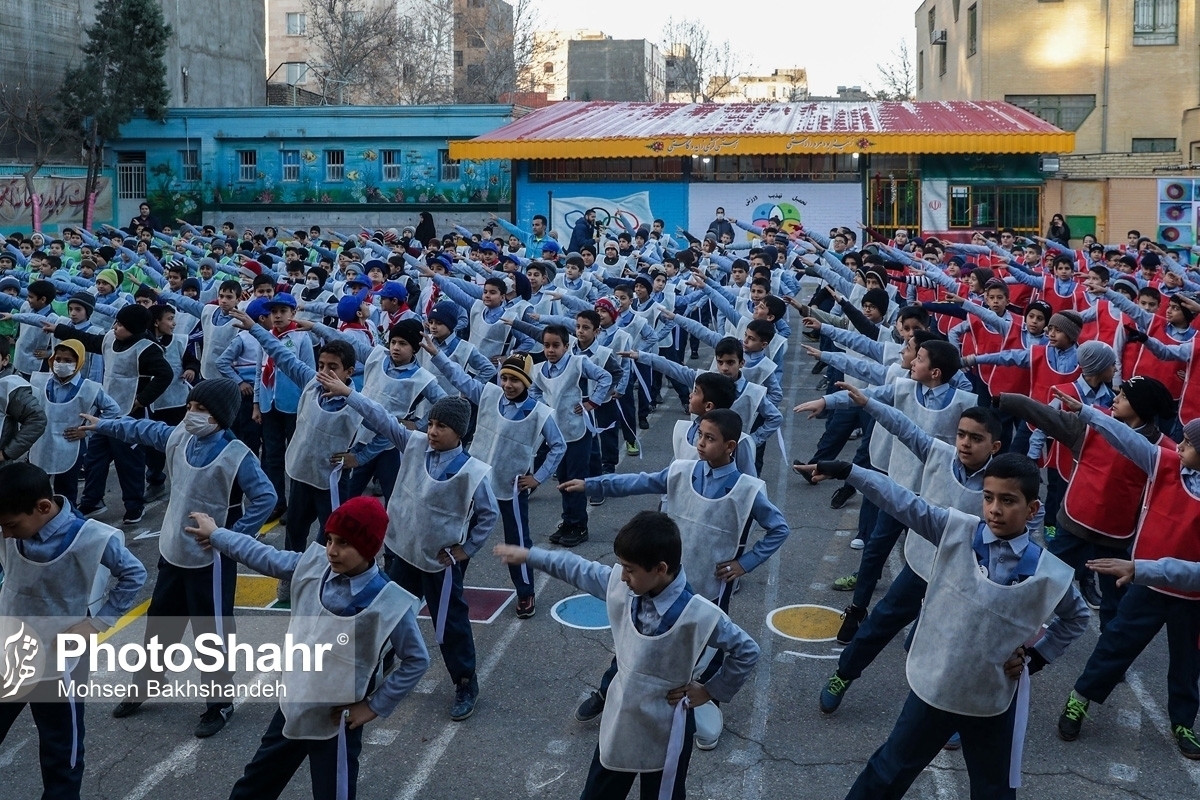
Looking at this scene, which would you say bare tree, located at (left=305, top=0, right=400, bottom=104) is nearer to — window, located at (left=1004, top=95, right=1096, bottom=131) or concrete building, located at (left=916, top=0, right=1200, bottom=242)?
concrete building, located at (left=916, top=0, right=1200, bottom=242)

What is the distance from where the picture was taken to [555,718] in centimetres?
645

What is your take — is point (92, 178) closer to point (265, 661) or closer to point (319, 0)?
point (319, 0)

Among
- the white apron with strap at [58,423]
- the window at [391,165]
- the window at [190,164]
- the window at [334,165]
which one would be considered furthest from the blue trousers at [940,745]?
the window at [190,164]

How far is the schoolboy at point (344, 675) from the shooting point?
4660 mm

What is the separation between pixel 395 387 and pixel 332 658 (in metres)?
4.25

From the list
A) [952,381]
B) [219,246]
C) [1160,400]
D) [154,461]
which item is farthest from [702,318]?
[1160,400]

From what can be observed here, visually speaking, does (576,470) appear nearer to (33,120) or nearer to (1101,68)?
(33,120)

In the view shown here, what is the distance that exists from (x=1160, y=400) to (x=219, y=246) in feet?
51.9

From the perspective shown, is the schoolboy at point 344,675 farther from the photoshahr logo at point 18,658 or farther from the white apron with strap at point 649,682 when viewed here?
the photoshahr logo at point 18,658

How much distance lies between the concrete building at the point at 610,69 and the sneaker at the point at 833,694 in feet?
237

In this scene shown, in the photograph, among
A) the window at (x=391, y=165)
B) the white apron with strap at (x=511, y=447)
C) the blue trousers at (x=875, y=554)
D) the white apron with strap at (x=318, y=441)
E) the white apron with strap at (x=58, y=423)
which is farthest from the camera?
the window at (x=391, y=165)

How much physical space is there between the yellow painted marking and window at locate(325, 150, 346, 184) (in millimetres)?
30084

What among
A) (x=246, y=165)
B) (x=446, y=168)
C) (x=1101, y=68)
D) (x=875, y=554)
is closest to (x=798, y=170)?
(x=446, y=168)

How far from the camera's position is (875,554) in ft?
23.9
